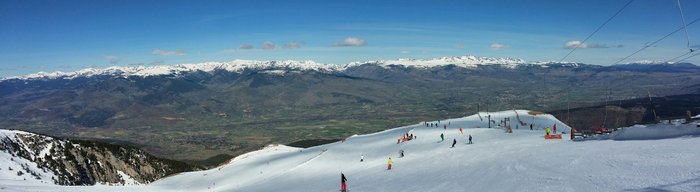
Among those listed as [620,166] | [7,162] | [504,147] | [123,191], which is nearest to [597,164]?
[620,166]

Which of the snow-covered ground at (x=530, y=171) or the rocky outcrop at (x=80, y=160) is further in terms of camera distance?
the rocky outcrop at (x=80, y=160)

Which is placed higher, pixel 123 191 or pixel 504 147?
pixel 504 147

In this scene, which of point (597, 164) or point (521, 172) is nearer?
→ point (597, 164)

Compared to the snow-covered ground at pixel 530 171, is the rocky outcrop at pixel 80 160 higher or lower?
lower

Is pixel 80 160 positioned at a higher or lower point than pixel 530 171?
lower

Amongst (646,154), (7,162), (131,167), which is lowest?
(131,167)

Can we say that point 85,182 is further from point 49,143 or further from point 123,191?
point 123,191

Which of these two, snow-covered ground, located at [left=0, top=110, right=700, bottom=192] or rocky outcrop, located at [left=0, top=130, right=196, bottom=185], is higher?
snow-covered ground, located at [left=0, top=110, right=700, bottom=192]

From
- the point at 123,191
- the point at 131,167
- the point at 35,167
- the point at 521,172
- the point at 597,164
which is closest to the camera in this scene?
the point at 597,164

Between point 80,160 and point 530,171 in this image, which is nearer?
point 530,171

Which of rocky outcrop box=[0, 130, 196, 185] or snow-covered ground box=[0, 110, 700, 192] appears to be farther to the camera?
rocky outcrop box=[0, 130, 196, 185]

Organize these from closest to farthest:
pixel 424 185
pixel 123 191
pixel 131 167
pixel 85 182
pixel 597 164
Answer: pixel 597 164, pixel 424 185, pixel 123 191, pixel 85 182, pixel 131 167
